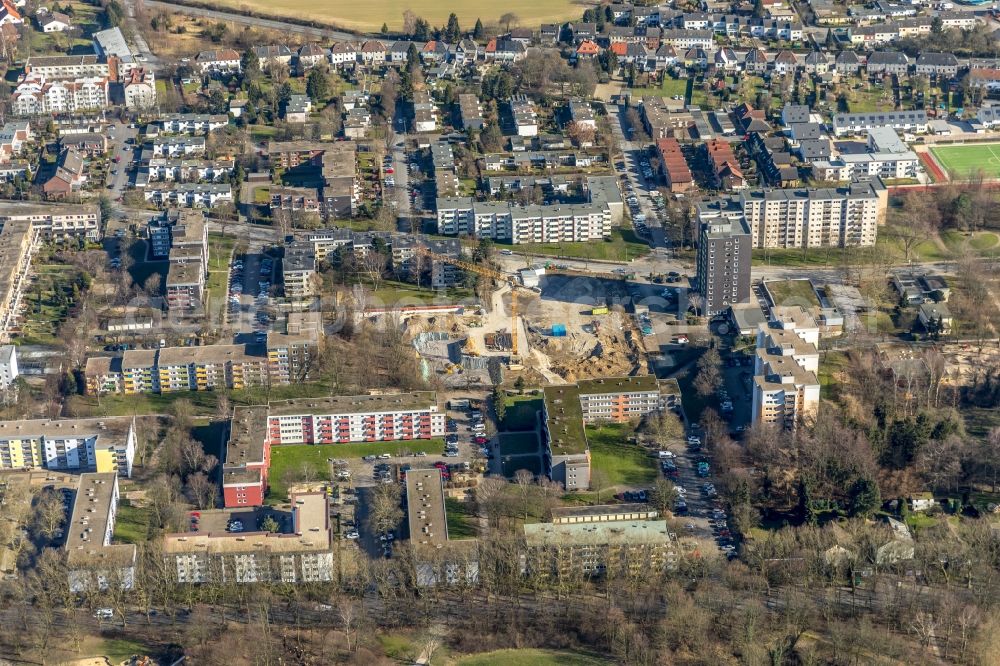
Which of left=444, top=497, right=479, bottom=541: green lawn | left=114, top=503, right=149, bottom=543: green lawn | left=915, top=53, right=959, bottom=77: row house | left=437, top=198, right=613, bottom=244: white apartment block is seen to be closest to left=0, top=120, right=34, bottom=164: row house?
left=437, top=198, right=613, bottom=244: white apartment block

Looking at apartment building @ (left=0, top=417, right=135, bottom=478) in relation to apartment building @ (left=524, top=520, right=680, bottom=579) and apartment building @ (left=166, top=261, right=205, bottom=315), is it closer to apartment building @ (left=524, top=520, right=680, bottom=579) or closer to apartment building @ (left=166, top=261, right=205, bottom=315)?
apartment building @ (left=166, top=261, right=205, bottom=315)

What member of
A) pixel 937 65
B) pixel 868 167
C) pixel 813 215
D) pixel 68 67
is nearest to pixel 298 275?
pixel 813 215

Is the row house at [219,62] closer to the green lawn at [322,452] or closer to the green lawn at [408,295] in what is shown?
the green lawn at [408,295]

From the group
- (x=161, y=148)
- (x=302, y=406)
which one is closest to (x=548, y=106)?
(x=161, y=148)

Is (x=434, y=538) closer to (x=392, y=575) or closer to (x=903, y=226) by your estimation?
(x=392, y=575)

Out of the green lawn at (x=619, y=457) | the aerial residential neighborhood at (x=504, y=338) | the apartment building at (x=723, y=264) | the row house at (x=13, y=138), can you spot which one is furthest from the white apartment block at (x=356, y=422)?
the row house at (x=13, y=138)
